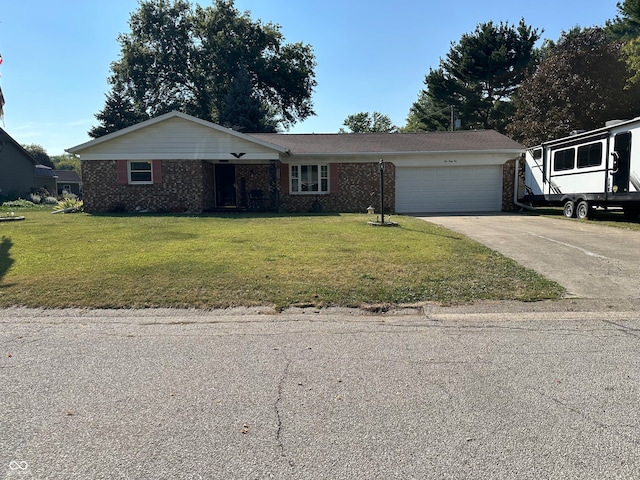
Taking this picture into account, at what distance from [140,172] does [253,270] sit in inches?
566

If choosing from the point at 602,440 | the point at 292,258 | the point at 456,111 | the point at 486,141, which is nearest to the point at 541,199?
the point at 486,141

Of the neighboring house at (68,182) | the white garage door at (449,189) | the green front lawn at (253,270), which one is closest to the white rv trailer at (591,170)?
the white garage door at (449,189)

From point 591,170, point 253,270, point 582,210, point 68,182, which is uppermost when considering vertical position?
point 68,182

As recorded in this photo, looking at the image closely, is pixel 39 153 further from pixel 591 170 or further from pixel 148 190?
pixel 591 170

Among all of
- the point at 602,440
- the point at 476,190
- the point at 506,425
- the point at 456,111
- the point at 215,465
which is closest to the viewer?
the point at 215,465

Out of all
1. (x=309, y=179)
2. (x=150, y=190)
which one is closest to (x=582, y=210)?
(x=309, y=179)

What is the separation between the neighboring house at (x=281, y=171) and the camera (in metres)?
18.8

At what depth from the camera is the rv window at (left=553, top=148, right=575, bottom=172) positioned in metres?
15.8

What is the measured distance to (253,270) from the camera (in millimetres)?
7246

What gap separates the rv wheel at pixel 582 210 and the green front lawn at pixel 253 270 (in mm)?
7188

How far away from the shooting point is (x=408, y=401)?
3172 mm

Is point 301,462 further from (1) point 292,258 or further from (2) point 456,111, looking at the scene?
(2) point 456,111

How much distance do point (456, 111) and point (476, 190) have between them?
20.0 meters

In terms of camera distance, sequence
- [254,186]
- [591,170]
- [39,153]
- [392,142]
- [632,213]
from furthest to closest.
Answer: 1. [39,153]
2. [392,142]
3. [254,186]
4. [632,213]
5. [591,170]
